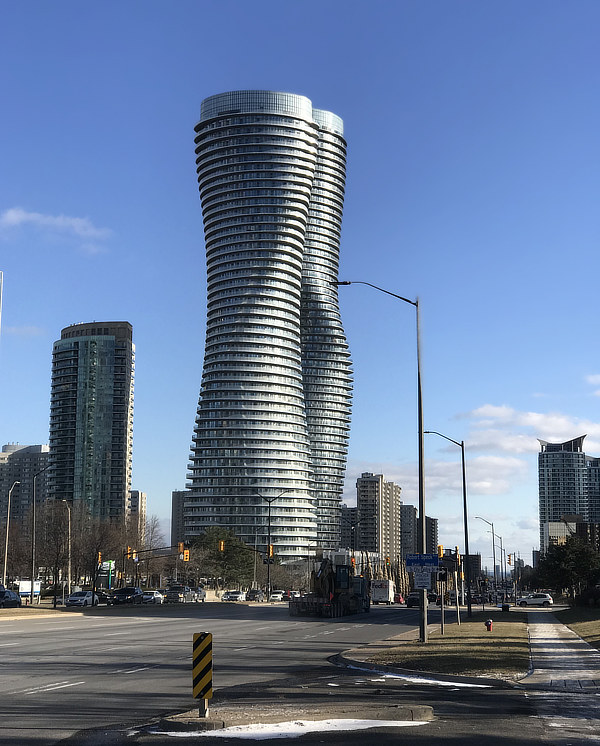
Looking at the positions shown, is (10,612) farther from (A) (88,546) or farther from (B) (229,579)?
(B) (229,579)

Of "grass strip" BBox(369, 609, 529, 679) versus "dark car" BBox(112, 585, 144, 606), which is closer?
"grass strip" BBox(369, 609, 529, 679)

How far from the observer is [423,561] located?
29625 millimetres

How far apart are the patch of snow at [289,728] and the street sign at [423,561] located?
1546 centimetres

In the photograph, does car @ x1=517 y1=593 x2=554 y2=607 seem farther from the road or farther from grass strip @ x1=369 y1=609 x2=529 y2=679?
the road

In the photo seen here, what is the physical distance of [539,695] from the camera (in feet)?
58.9

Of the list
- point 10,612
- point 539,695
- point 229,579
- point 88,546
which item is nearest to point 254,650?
point 539,695

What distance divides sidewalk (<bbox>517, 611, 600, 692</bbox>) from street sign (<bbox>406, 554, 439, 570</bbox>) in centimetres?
394

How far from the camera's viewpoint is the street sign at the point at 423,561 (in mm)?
29484

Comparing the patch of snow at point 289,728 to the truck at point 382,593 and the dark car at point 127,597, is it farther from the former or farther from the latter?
the truck at point 382,593

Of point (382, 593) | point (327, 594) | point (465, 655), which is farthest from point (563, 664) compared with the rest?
point (382, 593)

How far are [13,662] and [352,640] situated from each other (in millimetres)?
15495

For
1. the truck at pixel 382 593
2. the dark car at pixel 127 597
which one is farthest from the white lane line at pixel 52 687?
the truck at pixel 382 593

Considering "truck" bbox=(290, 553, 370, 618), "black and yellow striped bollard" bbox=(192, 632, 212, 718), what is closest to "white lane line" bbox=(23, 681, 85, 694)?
"black and yellow striped bollard" bbox=(192, 632, 212, 718)

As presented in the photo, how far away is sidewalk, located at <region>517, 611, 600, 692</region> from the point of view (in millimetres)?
19734
